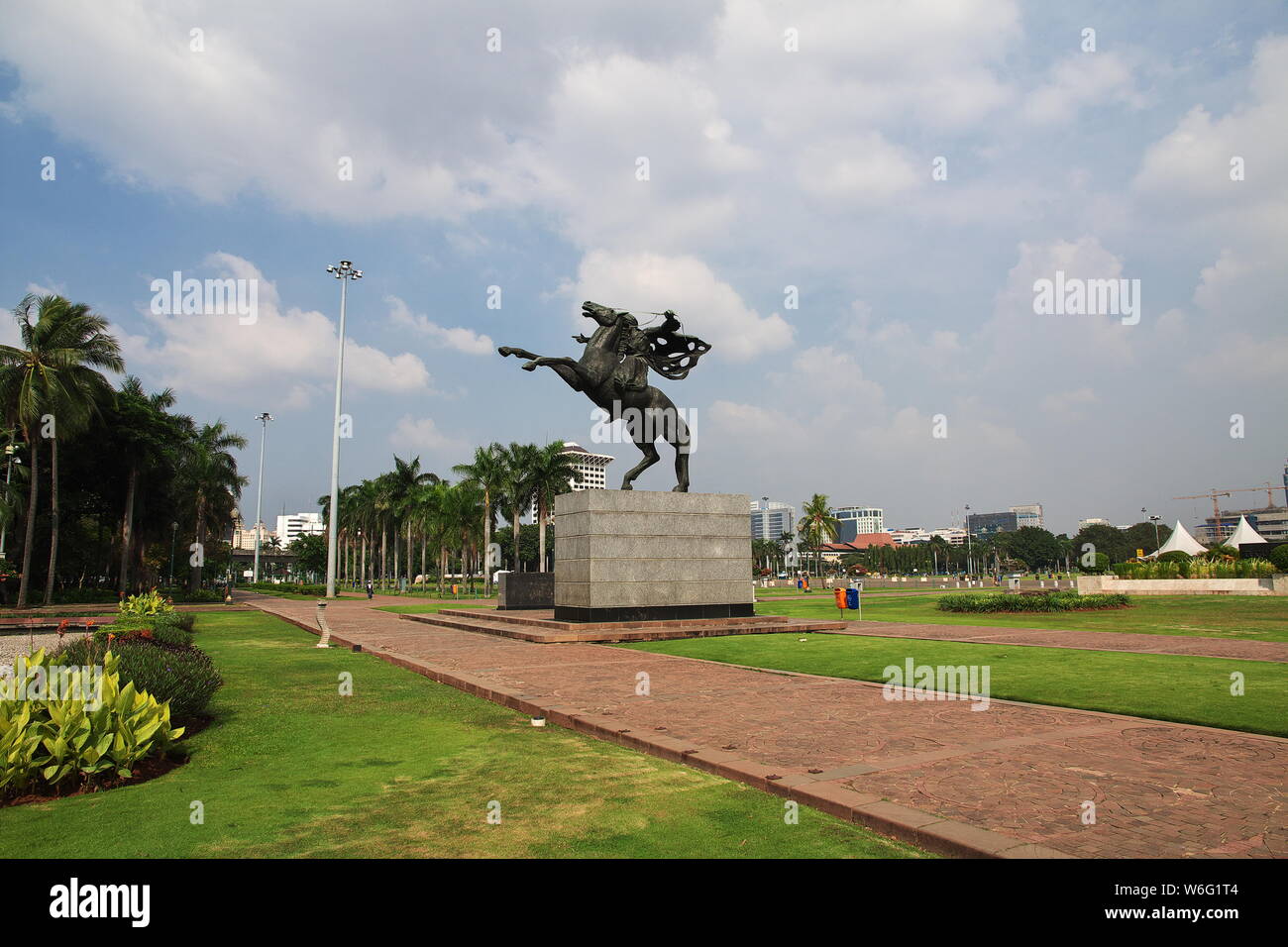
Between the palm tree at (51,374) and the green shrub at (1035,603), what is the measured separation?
124 feet

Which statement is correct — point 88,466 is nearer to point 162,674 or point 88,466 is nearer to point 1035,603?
point 162,674

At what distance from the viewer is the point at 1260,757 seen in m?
5.85

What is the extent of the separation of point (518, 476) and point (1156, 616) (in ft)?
120

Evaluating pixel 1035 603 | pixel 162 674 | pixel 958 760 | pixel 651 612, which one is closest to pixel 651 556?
pixel 651 612

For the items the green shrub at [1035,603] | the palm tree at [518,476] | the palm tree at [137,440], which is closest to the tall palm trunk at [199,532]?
the palm tree at [137,440]

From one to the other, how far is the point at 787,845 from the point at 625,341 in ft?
50.0

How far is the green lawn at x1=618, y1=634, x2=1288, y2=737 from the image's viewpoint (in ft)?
25.8

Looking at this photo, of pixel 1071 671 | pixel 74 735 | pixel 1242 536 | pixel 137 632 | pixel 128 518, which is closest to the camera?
pixel 74 735

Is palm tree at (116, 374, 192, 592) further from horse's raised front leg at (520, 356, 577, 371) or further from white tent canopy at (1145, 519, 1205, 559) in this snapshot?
white tent canopy at (1145, 519, 1205, 559)

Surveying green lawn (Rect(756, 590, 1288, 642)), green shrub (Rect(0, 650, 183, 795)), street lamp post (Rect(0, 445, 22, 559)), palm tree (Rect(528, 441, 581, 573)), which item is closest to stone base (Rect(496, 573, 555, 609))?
green lawn (Rect(756, 590, 1288, 642))

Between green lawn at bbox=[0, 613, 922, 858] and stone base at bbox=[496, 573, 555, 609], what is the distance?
17.6m

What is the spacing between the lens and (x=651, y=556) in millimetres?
17719

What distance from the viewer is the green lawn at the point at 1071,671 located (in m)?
7.87
